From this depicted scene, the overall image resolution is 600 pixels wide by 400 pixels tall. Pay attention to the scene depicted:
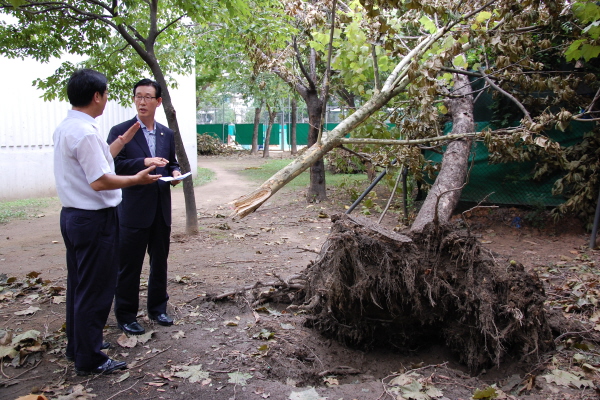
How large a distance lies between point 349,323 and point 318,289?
19.8 inches

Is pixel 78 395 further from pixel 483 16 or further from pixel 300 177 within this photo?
pixel 300 177

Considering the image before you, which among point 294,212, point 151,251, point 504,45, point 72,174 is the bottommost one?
point 294,212

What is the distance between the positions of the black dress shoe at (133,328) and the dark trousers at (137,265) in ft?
0.10

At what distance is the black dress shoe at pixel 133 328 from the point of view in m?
3.81

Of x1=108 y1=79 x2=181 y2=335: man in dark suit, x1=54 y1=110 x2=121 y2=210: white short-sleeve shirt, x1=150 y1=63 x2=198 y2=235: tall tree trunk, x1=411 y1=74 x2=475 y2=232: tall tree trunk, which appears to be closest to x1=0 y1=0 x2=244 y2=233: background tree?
x1=150 y1=63 x2=198 y2=235: tall tree trunk

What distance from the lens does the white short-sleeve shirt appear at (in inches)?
117

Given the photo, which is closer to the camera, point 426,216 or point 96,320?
point 96,320

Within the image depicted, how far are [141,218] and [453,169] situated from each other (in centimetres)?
421

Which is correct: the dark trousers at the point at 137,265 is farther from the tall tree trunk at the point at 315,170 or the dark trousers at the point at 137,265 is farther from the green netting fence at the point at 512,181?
the tall tree trunk at the point at 315,170

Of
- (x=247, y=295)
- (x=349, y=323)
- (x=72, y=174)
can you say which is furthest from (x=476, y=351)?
(x=72, y=174)

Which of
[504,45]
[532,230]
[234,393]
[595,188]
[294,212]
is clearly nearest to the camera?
[234,393]

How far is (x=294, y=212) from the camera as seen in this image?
1011cm

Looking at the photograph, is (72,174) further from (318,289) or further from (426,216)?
(426,216)

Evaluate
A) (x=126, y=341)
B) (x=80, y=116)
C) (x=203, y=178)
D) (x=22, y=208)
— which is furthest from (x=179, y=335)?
(x=203, y=178)
